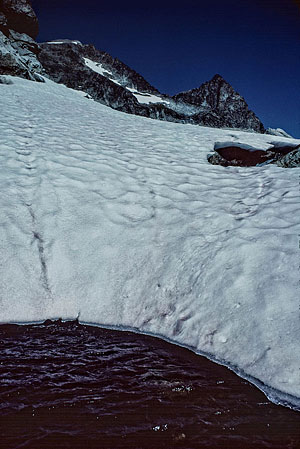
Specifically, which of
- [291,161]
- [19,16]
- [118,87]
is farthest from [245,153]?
[19,16]

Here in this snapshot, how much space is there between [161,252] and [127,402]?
193 cm

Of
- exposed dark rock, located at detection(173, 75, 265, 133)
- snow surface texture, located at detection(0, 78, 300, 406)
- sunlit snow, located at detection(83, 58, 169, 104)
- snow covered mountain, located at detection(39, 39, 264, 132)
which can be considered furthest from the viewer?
exposed dark rock, located at detection(173, 75, 265, 133)

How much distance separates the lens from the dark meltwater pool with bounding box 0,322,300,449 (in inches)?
62.4

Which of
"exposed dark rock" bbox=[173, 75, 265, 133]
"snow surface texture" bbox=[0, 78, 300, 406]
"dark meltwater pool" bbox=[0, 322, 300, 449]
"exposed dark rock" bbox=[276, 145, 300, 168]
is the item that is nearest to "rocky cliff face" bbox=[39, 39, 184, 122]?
"exposed dark rock" bbox=[276, 145, 300, 168]

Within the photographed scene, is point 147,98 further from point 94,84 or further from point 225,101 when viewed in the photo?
point 225,101

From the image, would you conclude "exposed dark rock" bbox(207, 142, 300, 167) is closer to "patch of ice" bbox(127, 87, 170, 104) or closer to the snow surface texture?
the snow surface texture

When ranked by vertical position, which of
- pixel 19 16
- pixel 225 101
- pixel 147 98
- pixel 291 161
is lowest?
pixel 291 161

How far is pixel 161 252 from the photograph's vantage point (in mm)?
3615

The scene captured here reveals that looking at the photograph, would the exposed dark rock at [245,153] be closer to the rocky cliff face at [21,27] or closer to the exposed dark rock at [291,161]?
the exposed dark rock at [291,161]

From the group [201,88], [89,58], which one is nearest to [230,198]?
[89,58]

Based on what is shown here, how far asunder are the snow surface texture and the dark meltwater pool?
255 millimetres

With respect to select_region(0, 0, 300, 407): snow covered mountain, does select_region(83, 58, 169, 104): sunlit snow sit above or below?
above

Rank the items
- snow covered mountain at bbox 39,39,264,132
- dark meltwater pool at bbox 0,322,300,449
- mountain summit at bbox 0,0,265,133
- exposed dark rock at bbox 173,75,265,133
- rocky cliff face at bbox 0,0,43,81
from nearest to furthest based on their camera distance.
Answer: dark meltwater pool at bbox 0,322,300,449 < mountain summit at bbox 0,0,265,133 < rocky cliff face at bbox 0,0,43,81 < snow covered mountain at bbox 39,39,264,132 < exposed dark rock at bbox 173,75,265,133

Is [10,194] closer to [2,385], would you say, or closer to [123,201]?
[123,201]
